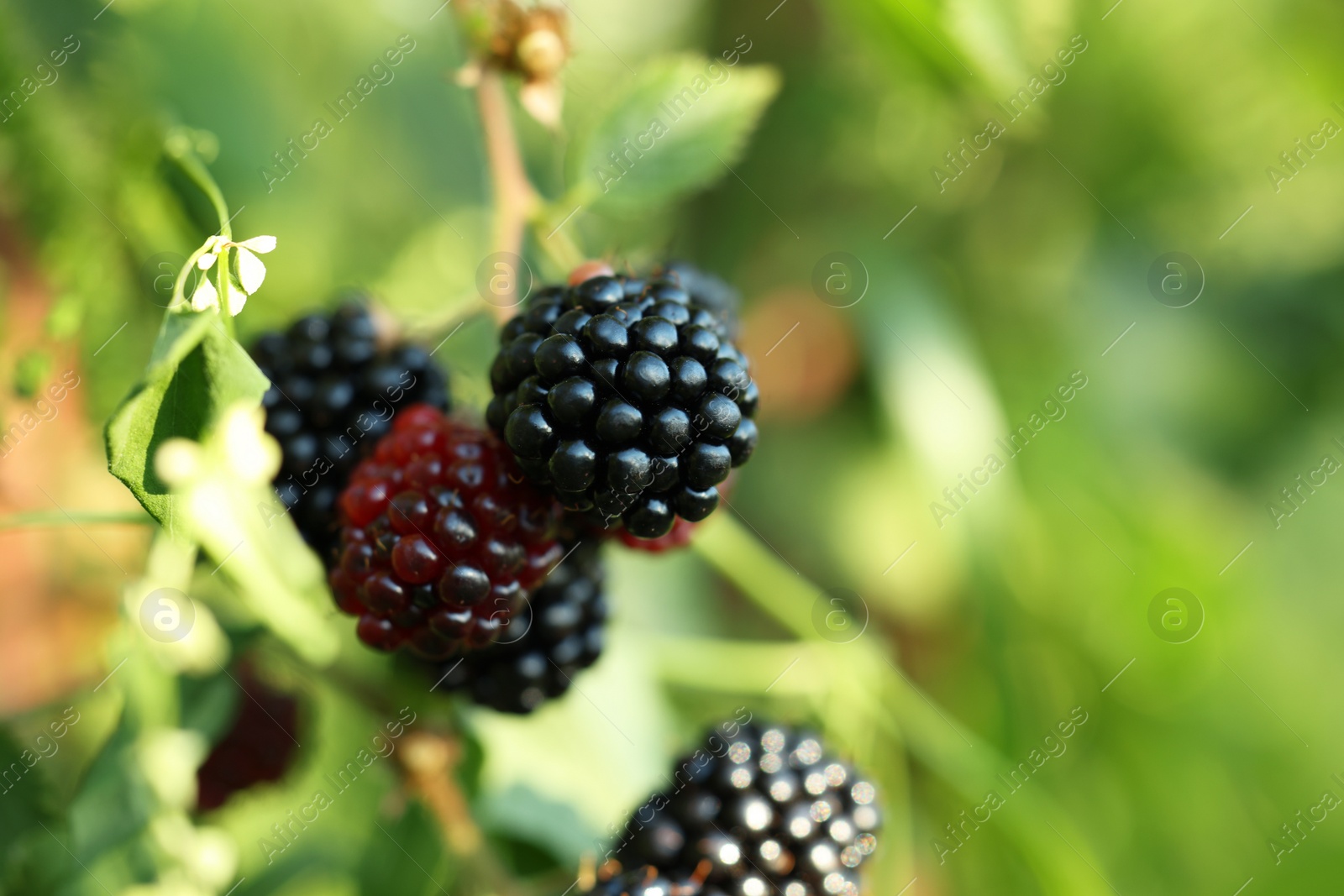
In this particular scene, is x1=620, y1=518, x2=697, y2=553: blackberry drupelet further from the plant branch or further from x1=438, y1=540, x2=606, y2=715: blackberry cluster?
the plant branch

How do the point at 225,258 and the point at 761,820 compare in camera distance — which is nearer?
the point at 225,258

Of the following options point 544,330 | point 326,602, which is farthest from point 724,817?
point 544,330

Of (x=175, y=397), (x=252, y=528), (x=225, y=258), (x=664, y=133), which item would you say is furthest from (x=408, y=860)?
(x=664, y=133)

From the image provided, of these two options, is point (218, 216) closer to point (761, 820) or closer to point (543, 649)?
point (543, 649)

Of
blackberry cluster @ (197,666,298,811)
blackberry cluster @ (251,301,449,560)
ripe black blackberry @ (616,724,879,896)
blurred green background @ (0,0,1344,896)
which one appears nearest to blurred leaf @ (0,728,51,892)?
blurred green background @ (0,0,1344,896)

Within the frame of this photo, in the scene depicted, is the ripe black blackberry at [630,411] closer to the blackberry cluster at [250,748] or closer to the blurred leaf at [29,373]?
the blurred leaf at [29,373]

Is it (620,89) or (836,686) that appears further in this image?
(836,686)

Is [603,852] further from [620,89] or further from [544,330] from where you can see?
[620,89]
